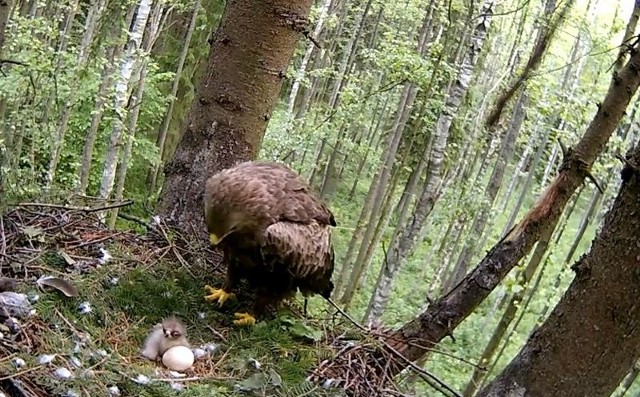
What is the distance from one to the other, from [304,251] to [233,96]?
1.28 meters

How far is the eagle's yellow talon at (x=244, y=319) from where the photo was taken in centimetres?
379

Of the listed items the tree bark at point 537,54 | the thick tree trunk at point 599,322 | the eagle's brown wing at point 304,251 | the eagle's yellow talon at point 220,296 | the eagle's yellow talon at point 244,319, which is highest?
the tree bark at point 537,54

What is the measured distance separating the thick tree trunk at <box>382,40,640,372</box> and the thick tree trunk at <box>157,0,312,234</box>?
1.53 m

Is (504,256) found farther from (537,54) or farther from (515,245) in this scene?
(537,54)

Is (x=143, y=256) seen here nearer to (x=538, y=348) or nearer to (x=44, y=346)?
(x=44, y=346)

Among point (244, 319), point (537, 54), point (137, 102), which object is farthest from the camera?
point (137, 102)

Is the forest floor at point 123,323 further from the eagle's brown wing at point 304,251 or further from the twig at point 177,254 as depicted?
the eagle's brown wing at point 304,251

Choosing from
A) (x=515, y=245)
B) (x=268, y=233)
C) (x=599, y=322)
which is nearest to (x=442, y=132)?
(x=515, y=245)

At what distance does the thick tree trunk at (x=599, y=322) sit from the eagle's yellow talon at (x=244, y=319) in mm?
1593

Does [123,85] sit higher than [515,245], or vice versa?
[515,245]

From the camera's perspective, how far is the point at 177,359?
3221mm

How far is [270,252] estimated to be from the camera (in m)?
3.57

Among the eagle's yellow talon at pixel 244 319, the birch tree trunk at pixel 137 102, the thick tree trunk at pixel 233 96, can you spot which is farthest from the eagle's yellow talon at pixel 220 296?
the birch tree trunk at pixel 137 102

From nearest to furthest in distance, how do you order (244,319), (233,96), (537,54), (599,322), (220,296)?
(599,322) → (244,319) → (220,296) → (233,96) → (537,54)
